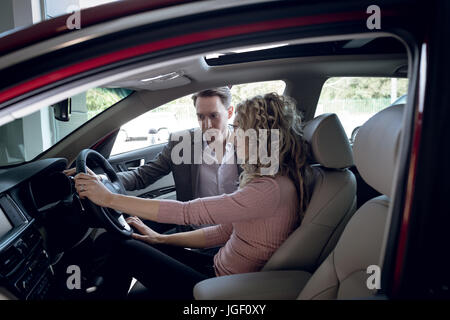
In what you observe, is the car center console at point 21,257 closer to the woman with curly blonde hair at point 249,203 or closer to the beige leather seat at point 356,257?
the woman with curly blonde hair at point 249,203

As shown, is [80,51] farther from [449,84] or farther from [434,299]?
[434,299]

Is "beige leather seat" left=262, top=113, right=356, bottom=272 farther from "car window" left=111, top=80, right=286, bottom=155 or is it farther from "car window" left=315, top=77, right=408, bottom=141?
"car window" left=111, top=80, right=286, bottom=155

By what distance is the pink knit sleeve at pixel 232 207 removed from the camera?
1285mm

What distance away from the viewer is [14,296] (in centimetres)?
104

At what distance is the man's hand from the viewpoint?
1.74 meters

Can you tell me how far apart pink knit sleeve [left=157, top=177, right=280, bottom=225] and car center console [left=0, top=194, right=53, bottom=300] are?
1.43ft

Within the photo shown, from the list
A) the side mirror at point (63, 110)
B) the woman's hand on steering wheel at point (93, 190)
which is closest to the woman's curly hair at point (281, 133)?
the woman's hand on steering wheel at point (93, 190)

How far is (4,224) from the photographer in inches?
49.0

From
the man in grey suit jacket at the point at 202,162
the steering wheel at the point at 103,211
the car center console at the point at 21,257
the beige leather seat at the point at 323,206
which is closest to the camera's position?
the car center console at the point at 21,257

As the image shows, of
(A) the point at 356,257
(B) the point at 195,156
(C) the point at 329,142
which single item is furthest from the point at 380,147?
(B) the point at 195,156

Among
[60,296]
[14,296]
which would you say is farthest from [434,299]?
[60,296]

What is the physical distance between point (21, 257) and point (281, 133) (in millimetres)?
953

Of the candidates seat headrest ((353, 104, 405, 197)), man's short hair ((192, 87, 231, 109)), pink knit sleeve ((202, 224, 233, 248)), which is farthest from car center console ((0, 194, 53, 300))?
man's short hair ((192, 87, 231, 109))

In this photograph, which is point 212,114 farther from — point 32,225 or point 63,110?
point 32,225
